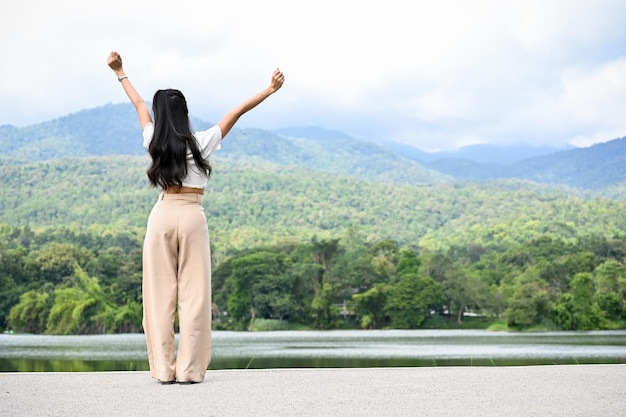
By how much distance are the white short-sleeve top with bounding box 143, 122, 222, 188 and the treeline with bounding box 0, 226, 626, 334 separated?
1953 inches

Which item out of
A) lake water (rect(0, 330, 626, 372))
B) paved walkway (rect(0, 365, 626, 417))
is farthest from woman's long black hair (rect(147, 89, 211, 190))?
lake water (rect(0, 330, 626, 372))

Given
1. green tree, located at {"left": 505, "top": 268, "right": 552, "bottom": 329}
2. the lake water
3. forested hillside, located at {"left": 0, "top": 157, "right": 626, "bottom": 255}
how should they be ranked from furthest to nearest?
1. forested hillside, located at {"left": 0, "top": 157, "right": 626, "bottom": 255}
2. green tree, located at {"left": 505, "top": 268, "right": 552, "bottom": 329}
3. the lake water

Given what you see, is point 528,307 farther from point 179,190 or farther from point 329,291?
point 179,190

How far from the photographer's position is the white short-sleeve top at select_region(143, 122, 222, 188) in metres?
6.41

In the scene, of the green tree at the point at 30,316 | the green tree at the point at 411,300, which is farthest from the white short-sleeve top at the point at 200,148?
the green tree at the point at 411,300

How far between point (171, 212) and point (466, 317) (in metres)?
57.1

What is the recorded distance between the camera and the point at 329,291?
6025 cm

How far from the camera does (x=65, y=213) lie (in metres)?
110

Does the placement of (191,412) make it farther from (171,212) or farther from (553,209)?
(553,209)

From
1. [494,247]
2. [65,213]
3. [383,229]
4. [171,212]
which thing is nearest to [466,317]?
[494,247]

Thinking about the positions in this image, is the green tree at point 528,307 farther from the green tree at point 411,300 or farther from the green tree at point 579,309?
the green tree at point 411,300

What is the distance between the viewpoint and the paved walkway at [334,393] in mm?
5078

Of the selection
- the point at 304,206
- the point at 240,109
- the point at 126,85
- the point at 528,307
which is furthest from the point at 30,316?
the point at 304,206

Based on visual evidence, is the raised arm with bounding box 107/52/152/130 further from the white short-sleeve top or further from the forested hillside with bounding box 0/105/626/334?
the forested hillside with bounding box 0/105/626/334
